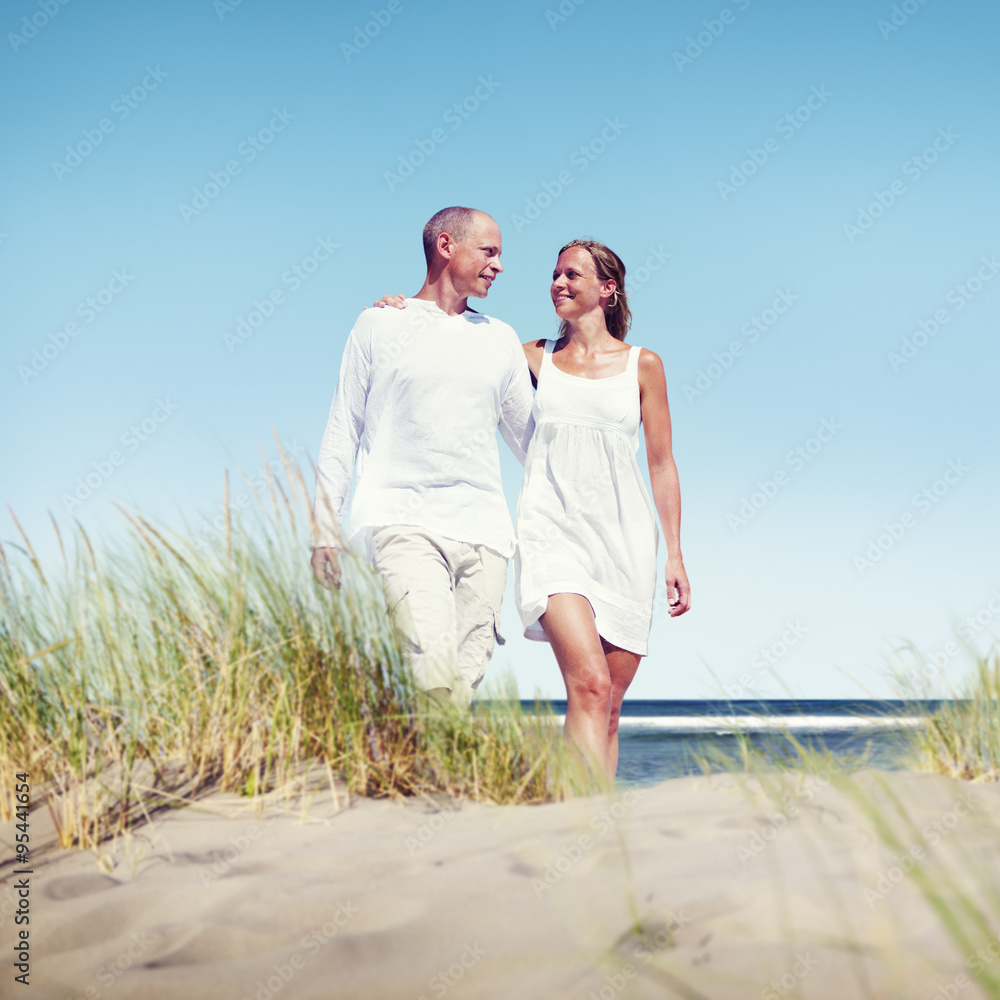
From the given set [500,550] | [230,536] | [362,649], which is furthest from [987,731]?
[230,536]

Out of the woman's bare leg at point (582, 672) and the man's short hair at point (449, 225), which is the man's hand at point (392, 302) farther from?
the woman's bare leg at point (582, 672)

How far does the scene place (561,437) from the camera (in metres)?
3.51

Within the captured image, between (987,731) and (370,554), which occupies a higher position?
(370,554)

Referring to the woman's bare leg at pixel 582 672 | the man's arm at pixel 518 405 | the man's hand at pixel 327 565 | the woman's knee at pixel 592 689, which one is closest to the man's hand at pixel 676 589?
the woman's bare leg at pixel 582 672

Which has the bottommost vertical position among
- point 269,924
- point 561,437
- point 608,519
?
point 269,924

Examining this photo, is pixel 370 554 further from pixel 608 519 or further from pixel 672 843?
pixel 672 843

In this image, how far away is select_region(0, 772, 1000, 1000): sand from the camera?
4.55 feet

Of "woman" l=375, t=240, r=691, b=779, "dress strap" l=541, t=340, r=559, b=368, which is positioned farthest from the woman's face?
"dress strap" l=541, t=340, r=559, b=368

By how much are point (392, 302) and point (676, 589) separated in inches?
66.8

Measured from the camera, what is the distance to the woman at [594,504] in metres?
3.22

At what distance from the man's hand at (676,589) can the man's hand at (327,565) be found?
149 centimetres

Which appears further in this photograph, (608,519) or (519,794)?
(608,519)

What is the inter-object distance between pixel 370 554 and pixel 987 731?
7.16 feet

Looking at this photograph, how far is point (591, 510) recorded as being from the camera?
3434mm
